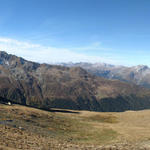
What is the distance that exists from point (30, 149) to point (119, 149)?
17177 millimetres

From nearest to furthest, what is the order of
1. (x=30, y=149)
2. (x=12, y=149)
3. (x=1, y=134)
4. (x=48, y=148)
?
(x=12, y=149) → (x=30, y=149) → (x=48, y=148) → (x=1, y=134)

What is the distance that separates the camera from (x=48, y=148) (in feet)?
95.1

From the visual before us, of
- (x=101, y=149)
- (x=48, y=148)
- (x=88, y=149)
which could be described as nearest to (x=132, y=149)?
(x=101, y=149)

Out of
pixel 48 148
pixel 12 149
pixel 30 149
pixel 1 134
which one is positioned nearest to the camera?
pixel 12 149

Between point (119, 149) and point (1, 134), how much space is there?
78.5ft

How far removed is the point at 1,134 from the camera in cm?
3095

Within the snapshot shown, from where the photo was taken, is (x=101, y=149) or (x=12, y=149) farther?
(x=101, y=149)

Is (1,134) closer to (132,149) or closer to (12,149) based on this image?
(12,149)

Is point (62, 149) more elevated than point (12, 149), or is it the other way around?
point (12, 149)

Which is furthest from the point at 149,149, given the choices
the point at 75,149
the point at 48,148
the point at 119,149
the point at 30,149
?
the point at 30,149

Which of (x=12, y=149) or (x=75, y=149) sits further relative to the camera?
(x=75, y=149)

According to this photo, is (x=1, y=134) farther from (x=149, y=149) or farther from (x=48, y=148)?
(x=149, y=149)

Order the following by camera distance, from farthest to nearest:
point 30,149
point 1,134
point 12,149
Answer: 1. point 1,134
2. point 30,149
3. point 12,149

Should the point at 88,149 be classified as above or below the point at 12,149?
below
